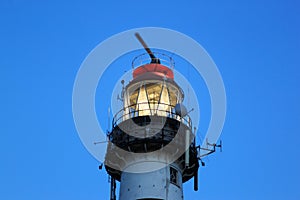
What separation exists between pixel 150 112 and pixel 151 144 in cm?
209

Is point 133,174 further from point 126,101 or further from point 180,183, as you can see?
point 126,101

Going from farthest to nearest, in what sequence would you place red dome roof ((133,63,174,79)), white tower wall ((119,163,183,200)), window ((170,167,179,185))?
red dome roof ((133,63,174,79)) < window ((170,167,179,185)) < white tower wall ((119,163,183,200))

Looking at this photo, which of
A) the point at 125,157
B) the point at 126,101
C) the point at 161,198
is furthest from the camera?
the point at 126,101

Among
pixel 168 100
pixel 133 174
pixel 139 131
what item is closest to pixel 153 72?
pixel 168 100

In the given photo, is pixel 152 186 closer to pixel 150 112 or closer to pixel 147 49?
pixel 150 112

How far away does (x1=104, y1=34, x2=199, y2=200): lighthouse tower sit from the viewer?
91.2 ft

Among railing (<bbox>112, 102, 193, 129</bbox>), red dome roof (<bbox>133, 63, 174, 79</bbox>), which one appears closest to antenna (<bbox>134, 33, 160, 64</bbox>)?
red dome roof (<bbox>133, 63, 174, 79</bbox>)

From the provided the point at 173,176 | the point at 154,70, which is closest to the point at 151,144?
the point at 173,176

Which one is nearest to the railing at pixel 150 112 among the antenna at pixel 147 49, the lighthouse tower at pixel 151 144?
the lighthouse tower at pixel 151 144

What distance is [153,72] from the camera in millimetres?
31359

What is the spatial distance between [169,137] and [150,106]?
2.44m

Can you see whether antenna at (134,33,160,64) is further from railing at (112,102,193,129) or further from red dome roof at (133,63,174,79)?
railing at (112,102,193,129)

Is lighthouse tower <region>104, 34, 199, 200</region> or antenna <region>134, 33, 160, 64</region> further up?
antenna <region>134, 33, 160, 64</region>

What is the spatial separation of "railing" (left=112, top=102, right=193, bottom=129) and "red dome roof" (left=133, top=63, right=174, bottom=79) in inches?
88.5
